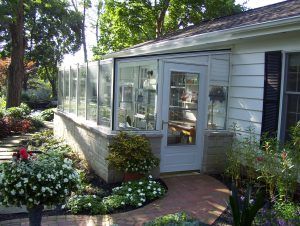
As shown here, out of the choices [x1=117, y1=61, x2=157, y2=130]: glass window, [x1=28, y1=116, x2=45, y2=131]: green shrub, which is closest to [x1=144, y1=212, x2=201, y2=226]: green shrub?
[x1=117, y1=61, x2=157, y2=130]: glass window

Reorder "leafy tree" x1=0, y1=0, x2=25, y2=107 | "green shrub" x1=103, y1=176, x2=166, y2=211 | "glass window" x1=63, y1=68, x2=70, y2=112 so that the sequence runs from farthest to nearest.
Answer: "leafy tree" x1=0, y1=0, x2=25, y2=107 → "glass window" x1=63, y1=68, x2=70, y2=112 → "green shrub" x1=103, y1=176, x2=166, y2=211

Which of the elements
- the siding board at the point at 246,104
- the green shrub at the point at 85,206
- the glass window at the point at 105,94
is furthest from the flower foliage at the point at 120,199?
the siding board at the point at 246,104

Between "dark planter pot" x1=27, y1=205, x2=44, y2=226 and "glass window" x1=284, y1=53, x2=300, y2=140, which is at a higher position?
"glass window" x1=284, y1=53, x2=300, y2=140

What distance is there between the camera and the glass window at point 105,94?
23.7 ft

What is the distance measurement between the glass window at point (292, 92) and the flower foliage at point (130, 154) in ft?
8.31

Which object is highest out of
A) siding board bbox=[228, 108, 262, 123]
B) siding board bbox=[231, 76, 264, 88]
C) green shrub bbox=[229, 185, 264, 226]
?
siding board bbox=[231, 76, 264, 88]

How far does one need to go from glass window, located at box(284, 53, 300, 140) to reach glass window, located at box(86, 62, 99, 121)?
13.0 feet

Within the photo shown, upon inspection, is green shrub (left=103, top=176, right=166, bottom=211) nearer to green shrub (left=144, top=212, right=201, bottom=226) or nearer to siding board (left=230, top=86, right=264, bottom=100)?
green shrub (left=144, top=212, right=201, bottom=226)

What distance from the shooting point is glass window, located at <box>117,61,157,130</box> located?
721 centimetres

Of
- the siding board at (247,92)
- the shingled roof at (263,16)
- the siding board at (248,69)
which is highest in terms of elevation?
the shingled roof at (263,16)

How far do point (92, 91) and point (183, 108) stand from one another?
2242 millimetres

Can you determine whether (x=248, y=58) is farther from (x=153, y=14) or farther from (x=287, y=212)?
(x=153, y=14)

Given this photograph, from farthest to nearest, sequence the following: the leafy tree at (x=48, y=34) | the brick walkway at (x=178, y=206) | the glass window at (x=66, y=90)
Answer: the leafy tree at (x=48, y=34)
the glass window at (x=66, y=90)
the brick walkway at (x=178, y=206)

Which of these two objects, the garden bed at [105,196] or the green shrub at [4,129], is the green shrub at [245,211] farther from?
the green shrub at [4,129]
